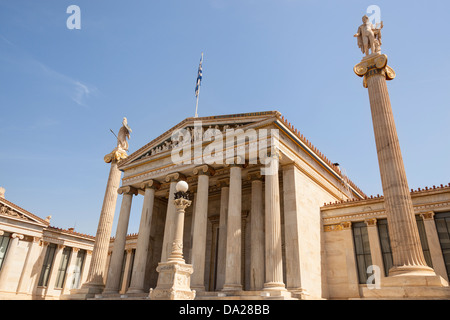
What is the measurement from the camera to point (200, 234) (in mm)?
23766

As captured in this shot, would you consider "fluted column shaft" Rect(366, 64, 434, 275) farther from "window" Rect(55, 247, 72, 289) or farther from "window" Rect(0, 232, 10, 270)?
"window" Rect(55, 247, 72, 289)

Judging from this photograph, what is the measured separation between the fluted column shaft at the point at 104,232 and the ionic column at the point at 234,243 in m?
14.8

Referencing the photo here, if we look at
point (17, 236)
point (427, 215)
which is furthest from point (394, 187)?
point (17, 236)

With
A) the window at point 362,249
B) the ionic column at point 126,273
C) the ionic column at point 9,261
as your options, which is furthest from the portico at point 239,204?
the ionic column at point 9,261

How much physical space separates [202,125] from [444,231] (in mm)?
19956

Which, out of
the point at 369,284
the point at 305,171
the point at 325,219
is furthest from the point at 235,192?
the point at 369,284

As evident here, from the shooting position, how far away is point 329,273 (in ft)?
82.5

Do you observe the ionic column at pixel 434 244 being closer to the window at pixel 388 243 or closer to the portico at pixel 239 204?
the window at pixel 388 243

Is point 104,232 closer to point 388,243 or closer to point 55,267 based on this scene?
point 55,267

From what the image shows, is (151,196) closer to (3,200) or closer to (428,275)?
(3,200)

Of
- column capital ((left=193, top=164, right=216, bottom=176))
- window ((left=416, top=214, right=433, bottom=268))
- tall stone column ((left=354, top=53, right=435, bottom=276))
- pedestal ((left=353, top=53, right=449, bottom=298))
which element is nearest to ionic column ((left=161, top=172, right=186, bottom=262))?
column capital ((left=193, top=164, right=216, bottom=176))

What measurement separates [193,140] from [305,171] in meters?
9.88

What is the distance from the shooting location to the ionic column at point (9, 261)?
34.9 meters

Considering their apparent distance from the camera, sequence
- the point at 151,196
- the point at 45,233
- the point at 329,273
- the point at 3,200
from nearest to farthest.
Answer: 1. the point at 329,273
2. the point at 151,196
3. the point at 3,200
4. the point at 45,233
